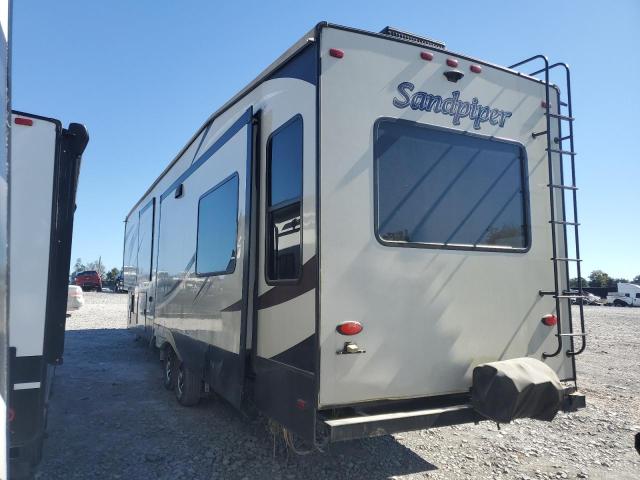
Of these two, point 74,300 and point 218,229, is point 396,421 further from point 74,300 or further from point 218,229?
point 74,300

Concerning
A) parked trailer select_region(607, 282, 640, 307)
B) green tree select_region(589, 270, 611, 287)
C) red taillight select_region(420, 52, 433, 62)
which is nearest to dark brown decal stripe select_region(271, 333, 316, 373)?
red taillight select_region(420, 52, 433, 62)

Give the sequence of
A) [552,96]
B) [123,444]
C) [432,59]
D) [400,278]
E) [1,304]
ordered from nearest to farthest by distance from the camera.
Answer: [1,304] → [400,278] → [432,59] → [552,96] → [123,444]

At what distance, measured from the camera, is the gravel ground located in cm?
385

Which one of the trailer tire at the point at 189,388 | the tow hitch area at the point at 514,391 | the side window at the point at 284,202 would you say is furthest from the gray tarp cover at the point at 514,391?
the trailer tire at the point at 189,388

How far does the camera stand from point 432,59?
3.55 metres

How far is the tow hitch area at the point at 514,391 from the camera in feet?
10.2

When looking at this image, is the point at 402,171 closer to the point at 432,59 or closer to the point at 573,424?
the point at 432,59

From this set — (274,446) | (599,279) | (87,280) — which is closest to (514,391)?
(274,446)

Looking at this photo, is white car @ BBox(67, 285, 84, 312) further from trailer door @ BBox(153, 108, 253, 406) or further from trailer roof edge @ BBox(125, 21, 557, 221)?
trailer roof edge @ BBox(125, 21, 557, 221)

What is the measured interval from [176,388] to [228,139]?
3239 mm

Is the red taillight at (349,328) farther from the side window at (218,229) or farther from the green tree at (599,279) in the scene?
the green tree at (599,279)

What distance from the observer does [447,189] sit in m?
3.56

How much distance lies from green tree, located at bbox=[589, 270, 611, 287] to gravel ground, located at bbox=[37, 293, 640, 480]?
2453 inches

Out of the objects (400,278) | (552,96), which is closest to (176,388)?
(400,278)
